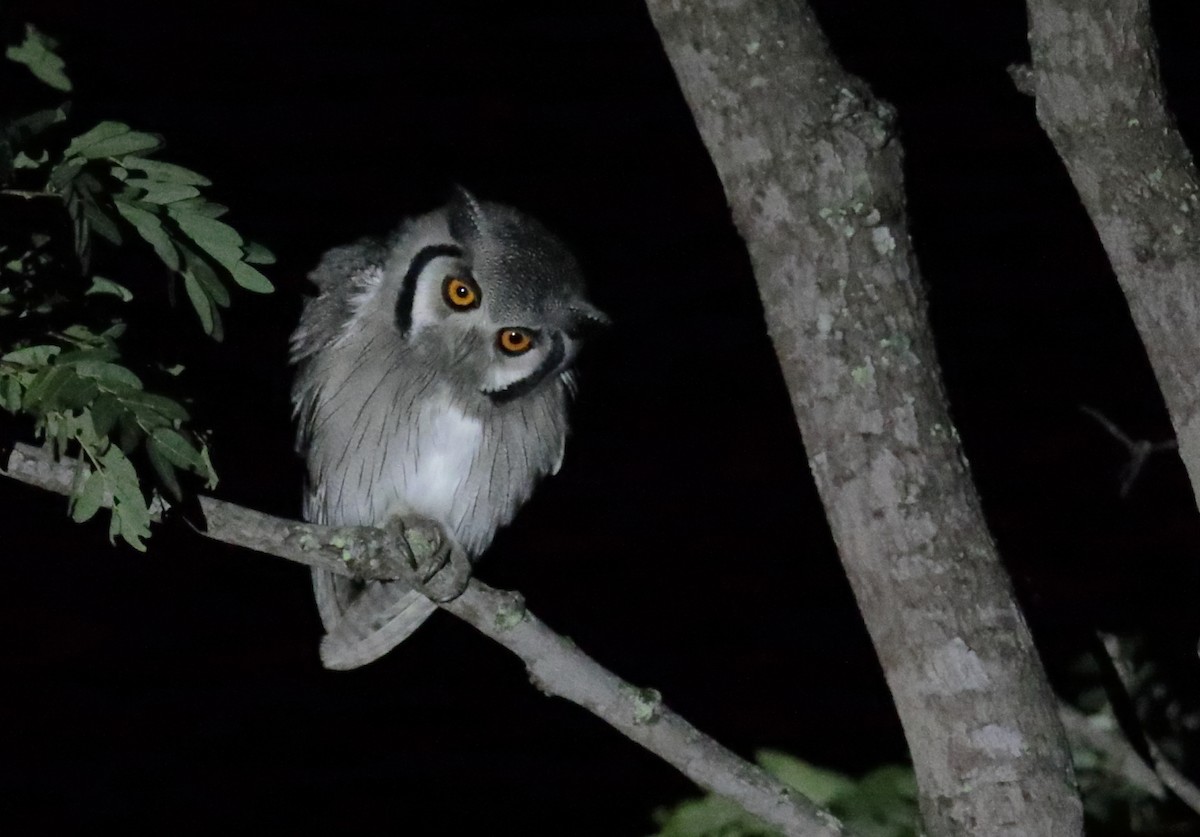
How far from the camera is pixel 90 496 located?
49.8 inches

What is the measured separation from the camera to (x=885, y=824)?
6.33 ft

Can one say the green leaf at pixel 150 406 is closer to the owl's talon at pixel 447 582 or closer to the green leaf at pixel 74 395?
the green leaf at pixel 74 395

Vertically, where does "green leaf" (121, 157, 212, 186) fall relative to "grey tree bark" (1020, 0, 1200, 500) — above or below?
below

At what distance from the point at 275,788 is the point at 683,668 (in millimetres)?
860

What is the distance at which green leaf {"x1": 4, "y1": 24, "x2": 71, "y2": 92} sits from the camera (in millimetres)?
1110

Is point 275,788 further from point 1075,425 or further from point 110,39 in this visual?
point 1075,425

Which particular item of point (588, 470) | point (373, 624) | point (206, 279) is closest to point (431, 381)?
point (373, 624)

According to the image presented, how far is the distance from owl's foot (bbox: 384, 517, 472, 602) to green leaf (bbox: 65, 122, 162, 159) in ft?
2.40

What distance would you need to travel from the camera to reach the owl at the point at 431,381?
2244 mm

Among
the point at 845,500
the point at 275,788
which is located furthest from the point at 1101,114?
the point at 275,788

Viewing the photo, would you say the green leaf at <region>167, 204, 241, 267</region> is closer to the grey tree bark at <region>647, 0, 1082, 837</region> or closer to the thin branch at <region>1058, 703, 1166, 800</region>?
the grey tree bark at <region>647, 0, 1082, 837</region>

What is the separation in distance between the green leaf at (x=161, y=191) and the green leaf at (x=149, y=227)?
0.04 meters

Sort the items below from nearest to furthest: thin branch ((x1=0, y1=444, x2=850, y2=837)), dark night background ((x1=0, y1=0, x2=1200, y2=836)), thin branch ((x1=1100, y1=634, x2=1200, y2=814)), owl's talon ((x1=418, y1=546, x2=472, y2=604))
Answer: thin branch ((x1=0, y1=444, x2=850, y2=837))
owl's talon ((x1=418, y1=546, x2=472, y2=604))
thin branch ((x1=1100, y1=634, x2=1200, y2=814))
dark night background ((x1=0, y1=0, x2=1200, y2=836))

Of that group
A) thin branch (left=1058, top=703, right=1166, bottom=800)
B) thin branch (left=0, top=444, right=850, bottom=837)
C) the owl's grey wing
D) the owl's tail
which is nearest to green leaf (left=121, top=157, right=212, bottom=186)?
thin branch (left=0, top=444, right=850, bottom=837)
